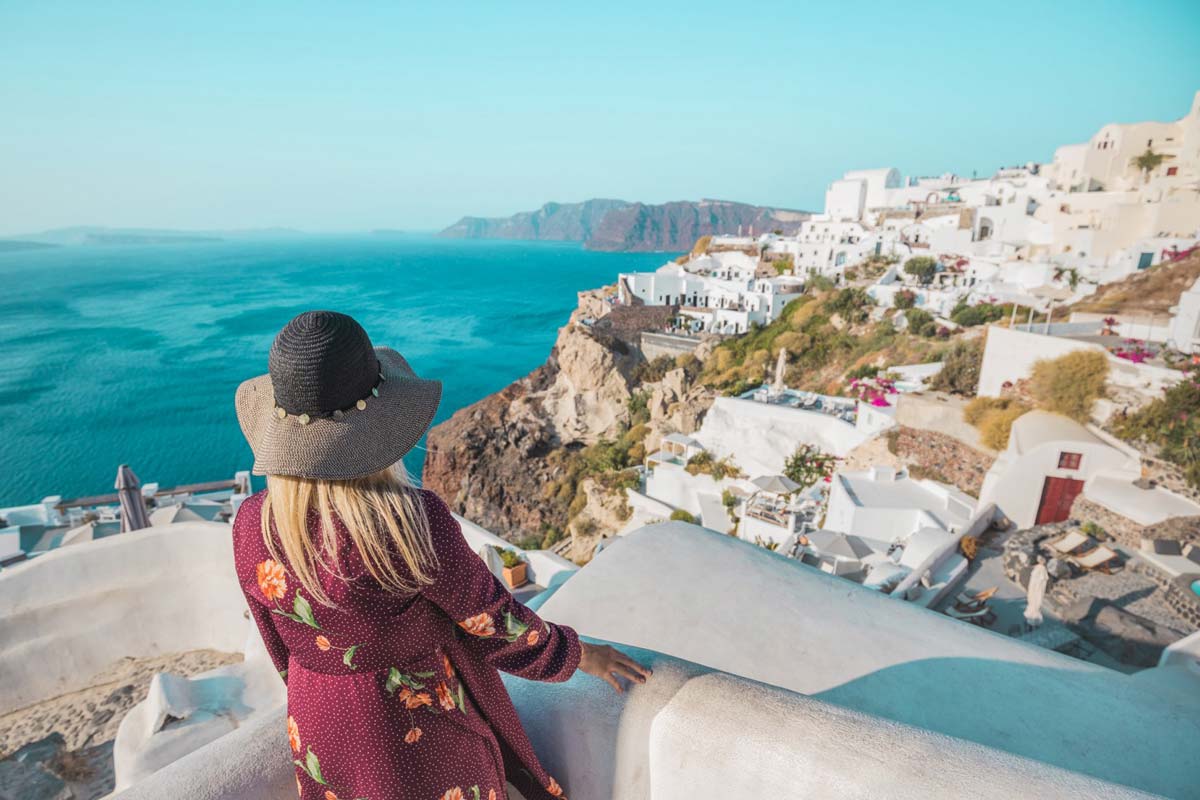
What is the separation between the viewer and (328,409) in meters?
1.21

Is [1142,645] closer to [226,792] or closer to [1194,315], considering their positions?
[226,792]

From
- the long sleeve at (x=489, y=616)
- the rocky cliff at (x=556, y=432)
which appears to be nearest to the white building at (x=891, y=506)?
the rocky cliff at (x=556, y=432)

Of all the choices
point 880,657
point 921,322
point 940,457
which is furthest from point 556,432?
point 880,657

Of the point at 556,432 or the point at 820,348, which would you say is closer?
the point at 820,348

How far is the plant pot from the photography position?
617 centimetres

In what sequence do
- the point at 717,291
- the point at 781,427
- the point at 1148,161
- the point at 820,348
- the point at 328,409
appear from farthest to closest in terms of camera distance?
the point at 717,291
the point at 1148,161
the point at 820,348
the point at 781,427
the point at 328,409

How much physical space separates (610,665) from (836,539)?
29.9 ft

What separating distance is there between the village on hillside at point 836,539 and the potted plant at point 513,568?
0.09ft

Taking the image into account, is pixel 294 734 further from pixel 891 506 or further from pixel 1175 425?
pixel 1175 425

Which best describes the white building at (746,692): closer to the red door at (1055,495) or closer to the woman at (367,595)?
the woman at (367,595)

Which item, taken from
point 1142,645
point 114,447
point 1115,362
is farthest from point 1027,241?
point 114,447

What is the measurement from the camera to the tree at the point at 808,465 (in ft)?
48.6

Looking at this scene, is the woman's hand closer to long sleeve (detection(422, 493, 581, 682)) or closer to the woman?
the woman

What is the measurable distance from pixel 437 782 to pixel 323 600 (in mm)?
595
